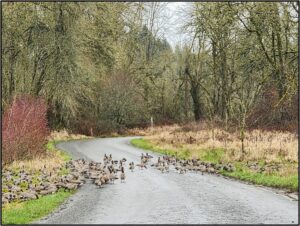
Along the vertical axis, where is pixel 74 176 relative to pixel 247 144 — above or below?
below

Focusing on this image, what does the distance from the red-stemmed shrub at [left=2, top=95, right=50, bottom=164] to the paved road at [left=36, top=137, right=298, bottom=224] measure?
5.76 m

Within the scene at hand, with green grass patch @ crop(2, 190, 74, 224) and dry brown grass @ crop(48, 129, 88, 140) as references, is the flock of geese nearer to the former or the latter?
green grass patch @ crop(2, 190, 74, 224)

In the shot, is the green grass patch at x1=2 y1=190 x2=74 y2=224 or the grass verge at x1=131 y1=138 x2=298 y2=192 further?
the grass verge at x1=131 y1=138 x2=298 y2=192

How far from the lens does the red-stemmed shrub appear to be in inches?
786

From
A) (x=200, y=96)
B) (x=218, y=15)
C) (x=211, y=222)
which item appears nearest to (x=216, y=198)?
(x=211, y=222)

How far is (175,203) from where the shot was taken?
12.1 meters

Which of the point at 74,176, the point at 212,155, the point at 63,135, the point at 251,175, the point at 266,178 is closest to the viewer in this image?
the point at 266,178

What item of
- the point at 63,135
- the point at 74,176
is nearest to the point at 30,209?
the point at 74,176

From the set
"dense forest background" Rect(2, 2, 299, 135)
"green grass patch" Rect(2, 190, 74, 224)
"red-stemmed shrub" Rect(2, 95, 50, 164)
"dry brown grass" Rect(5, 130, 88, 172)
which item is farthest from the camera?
"dense forest background" Rect(2, 2, 299, 135)

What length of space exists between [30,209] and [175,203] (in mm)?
3378

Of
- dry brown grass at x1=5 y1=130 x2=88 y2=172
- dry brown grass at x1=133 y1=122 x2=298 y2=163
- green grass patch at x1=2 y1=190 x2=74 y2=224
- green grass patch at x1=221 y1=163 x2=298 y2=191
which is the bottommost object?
green grass patch at x1=2 y1=190 x2=74 y2=224

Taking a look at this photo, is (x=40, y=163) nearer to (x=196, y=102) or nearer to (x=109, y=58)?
(x=109, y=58)

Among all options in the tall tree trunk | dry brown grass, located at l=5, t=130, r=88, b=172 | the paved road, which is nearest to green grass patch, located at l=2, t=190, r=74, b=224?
the paved road

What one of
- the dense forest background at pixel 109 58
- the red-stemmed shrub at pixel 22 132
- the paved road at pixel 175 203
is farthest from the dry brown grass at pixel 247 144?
the red-stemmed shrub at pixel 22 132
